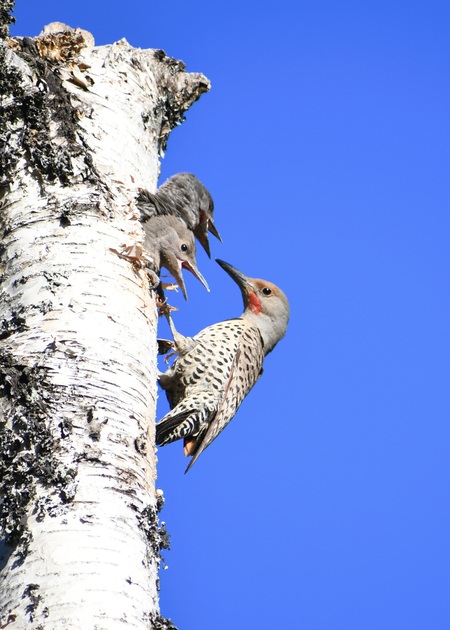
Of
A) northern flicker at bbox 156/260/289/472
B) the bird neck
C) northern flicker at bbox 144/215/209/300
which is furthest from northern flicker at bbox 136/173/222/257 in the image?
the bird neck

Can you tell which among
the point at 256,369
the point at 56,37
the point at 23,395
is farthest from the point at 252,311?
the point at 23,395

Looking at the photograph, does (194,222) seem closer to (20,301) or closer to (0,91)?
(0,91)

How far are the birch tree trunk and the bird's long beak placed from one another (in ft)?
7.46

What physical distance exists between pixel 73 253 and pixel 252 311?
3.21m

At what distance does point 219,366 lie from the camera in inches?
194

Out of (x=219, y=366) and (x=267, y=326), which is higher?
(x=267, y=326)

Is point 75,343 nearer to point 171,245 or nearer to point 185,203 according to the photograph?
point 171,245

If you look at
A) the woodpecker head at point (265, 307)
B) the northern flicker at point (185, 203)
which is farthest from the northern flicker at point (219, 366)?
the northern flicker at point (185, 203)

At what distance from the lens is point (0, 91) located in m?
3.07

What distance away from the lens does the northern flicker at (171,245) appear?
3.46m

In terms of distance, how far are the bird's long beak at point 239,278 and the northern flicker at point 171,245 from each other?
1.83 m

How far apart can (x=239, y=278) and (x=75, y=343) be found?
361 cm

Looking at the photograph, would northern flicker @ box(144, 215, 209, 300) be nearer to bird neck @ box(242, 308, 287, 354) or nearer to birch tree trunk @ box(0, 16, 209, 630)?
birch tree trunk @ box(0, 16, 209, 630)

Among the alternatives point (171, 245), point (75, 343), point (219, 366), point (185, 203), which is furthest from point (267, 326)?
point (75, 343)
